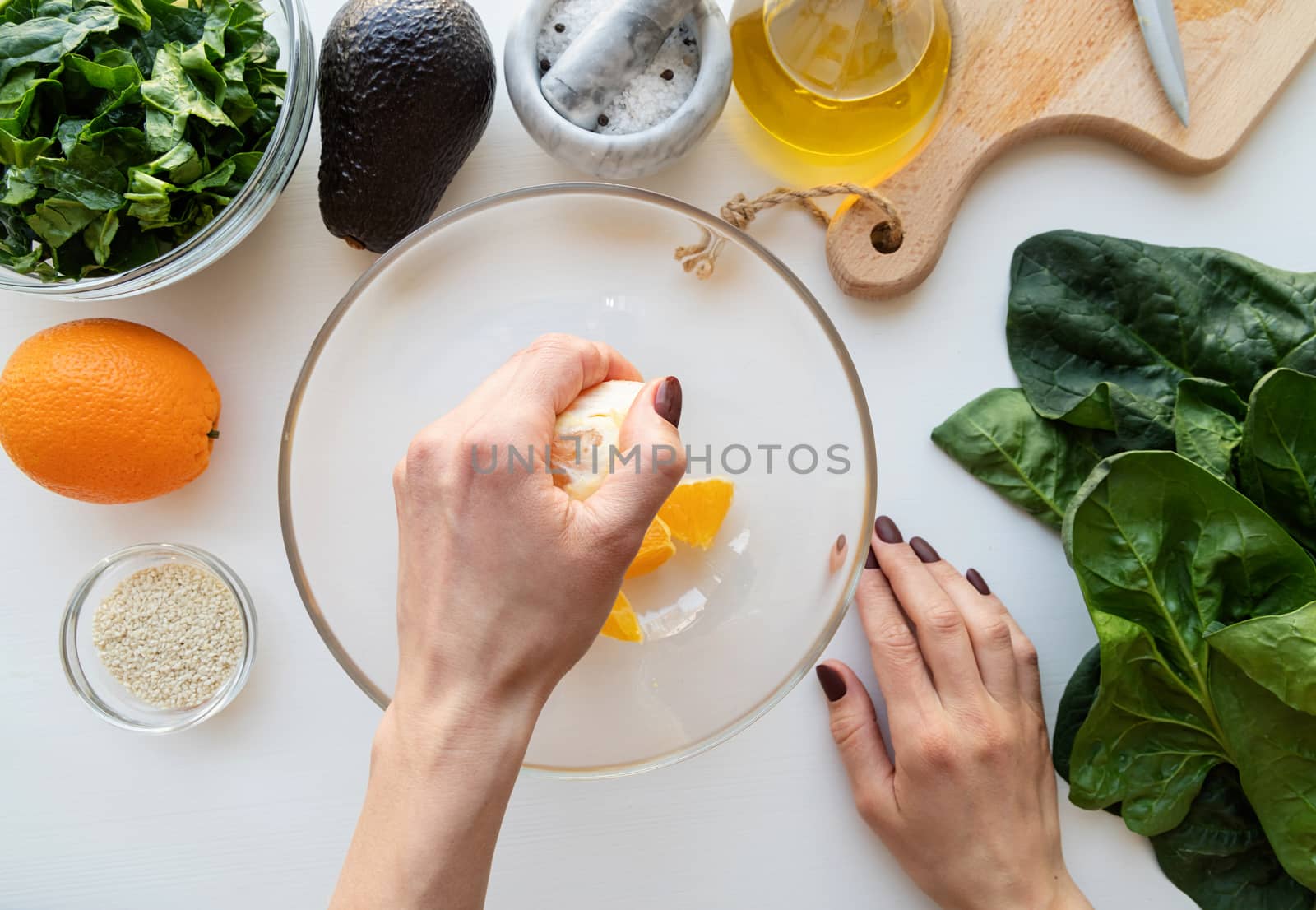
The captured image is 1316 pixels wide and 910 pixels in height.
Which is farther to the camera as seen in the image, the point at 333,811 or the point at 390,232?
the point at 333,811

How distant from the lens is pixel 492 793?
0.75 meters

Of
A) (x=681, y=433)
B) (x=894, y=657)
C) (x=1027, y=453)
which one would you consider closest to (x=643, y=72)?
(x=681, y=433)

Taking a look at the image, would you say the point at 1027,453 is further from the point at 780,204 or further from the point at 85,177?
the point at 85,177

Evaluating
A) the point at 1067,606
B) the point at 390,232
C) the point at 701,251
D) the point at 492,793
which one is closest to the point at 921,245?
the point at 701,251

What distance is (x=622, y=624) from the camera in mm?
916

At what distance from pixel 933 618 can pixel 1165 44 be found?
0.71 metres

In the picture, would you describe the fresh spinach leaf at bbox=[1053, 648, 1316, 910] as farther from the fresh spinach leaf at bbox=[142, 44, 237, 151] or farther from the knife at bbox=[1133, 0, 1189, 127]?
the fresh spinach leaf at bbox=[142, 44, 237, 151]

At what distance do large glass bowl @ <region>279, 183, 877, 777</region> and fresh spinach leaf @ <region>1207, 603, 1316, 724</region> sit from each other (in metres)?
0.38

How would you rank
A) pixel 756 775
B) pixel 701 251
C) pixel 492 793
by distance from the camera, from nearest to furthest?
pixel 492 793 < pixel 701 251 < pixel 756 775

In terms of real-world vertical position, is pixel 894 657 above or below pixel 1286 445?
below

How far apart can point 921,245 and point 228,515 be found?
0.90 metres

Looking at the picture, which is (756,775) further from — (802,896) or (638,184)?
(638,184)

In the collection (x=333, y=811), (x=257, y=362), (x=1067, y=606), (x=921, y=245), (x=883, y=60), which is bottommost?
(x=333, y=811)

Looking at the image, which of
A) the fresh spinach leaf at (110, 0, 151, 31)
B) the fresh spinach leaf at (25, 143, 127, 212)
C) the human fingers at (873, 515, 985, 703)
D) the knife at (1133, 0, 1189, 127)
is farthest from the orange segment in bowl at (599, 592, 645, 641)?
the knife at (1133, 0, 1189, 127)
